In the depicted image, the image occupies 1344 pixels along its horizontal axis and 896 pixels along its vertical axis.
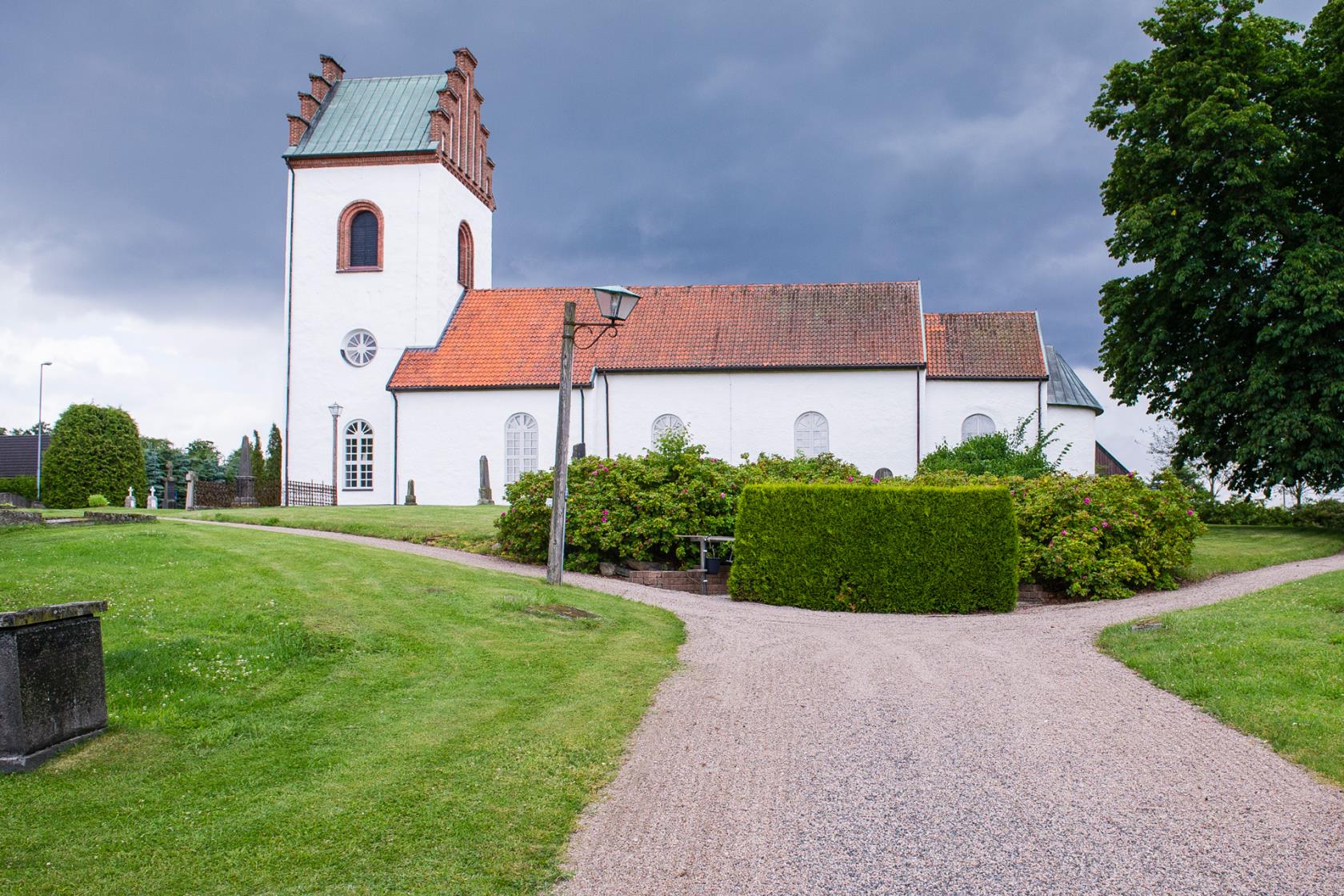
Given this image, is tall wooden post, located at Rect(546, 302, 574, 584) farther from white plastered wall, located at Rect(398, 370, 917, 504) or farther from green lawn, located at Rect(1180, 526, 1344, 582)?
white plastered wall, located at Rect(398, 370, 917, 504)

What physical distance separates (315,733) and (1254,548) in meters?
20.5

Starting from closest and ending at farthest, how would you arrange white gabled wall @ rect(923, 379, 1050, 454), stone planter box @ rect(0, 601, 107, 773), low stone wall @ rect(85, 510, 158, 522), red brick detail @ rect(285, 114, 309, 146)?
1. stone planter box @ rect(0, 601, 107, 773)
2. low stone wall @ rect(85, 510, 158, 522)
3. white gabled wall @ rect(923, 379, 1050, 454)
4. red brick detail @ rect(285, 114, 309, 146)

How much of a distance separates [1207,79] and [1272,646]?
18.7 m

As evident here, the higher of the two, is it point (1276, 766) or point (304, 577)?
point (304, 577)

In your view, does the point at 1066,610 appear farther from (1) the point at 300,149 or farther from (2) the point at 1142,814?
(1) the point at 300,149

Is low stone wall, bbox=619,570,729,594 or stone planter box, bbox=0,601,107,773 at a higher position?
stone planter box, bbox=0,601,107,773

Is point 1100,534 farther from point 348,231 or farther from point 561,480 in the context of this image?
point 348,231

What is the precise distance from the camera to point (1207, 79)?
22.3m

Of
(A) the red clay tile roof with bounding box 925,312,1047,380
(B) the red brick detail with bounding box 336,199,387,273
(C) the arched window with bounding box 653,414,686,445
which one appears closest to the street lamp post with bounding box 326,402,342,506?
(B) the red brick detail with bounding box 336,199,387,273

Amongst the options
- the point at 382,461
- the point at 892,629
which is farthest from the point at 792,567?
the point at 382,461

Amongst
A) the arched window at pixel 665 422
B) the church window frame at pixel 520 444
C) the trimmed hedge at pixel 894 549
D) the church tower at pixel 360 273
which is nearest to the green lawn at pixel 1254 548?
the trimmed hedge at pixel 894 549

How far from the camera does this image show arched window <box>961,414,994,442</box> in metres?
30.1

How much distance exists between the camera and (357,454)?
32.5 metres

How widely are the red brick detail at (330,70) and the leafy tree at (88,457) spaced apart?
15.1 metres
